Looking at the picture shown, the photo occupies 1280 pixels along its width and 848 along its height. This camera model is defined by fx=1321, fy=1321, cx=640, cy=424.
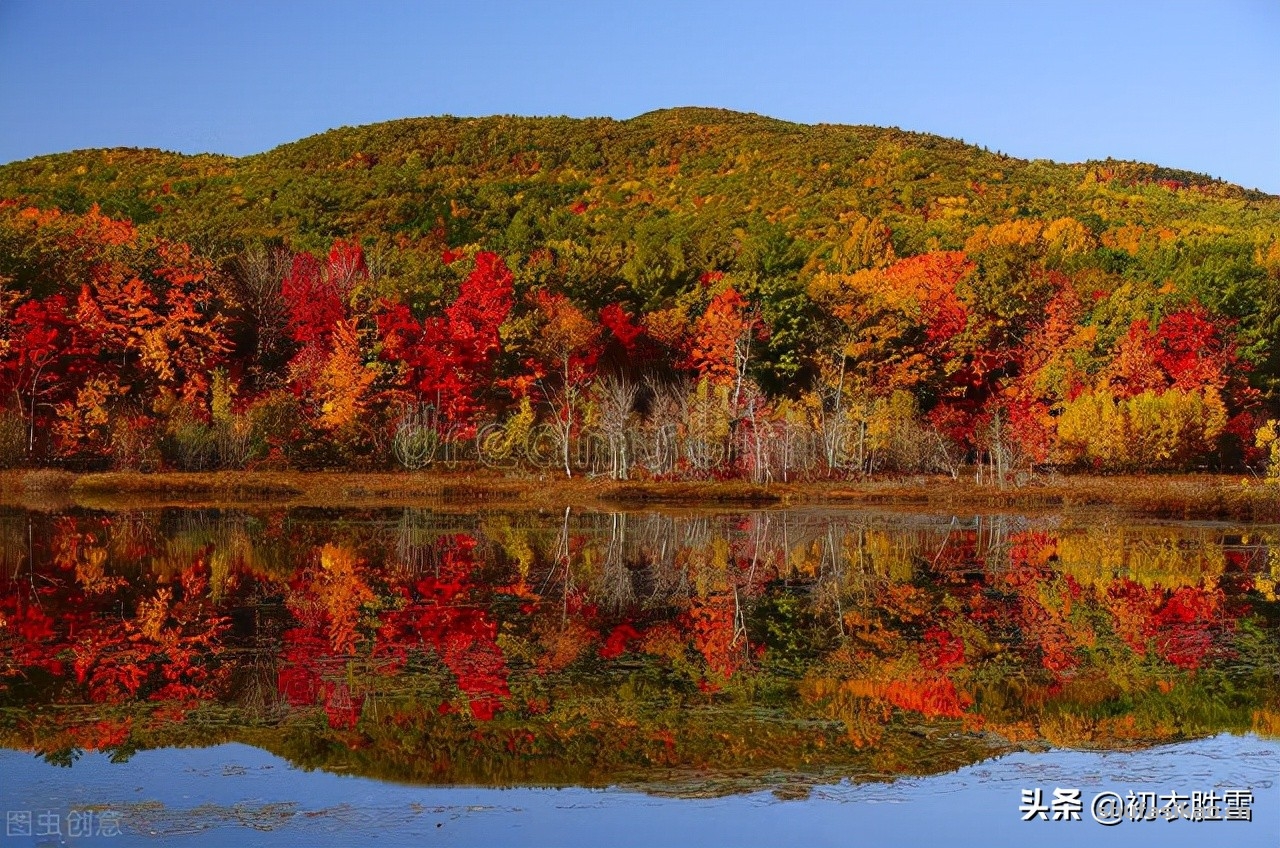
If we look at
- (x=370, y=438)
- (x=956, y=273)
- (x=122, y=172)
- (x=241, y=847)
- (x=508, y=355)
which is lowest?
(x=241, y=847)

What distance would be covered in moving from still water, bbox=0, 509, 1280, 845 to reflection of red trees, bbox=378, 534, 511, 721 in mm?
61

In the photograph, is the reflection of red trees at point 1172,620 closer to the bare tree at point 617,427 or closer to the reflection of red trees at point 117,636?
the reflection of red trees at point 117,636

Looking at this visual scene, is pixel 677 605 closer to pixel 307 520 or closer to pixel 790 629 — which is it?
pixel 790 629

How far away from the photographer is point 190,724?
10750 millimetres

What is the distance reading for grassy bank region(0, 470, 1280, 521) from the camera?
29.7 m

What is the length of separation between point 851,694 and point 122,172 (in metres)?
72.6

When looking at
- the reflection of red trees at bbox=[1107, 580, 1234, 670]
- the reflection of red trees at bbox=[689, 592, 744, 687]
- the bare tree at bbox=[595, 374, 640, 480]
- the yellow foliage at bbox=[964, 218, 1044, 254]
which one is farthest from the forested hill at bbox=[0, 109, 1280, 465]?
the reflection of red trees at bbox=[689, 592, 744, 687]

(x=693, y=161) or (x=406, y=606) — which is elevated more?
(x=693, y=161)

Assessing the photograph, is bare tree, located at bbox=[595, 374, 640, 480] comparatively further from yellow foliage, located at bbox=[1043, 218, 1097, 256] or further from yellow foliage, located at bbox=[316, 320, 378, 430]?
yellow foliage, located at bbox=[1043, 218, 1097, 256]

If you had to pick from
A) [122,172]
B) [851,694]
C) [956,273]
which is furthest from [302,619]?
[122,172]

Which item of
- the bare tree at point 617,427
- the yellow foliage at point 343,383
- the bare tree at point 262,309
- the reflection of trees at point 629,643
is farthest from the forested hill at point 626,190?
the reflection of trees at point 629,643

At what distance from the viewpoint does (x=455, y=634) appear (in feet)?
47.3

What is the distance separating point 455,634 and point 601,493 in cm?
1696

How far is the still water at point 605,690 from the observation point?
920 centimetres
